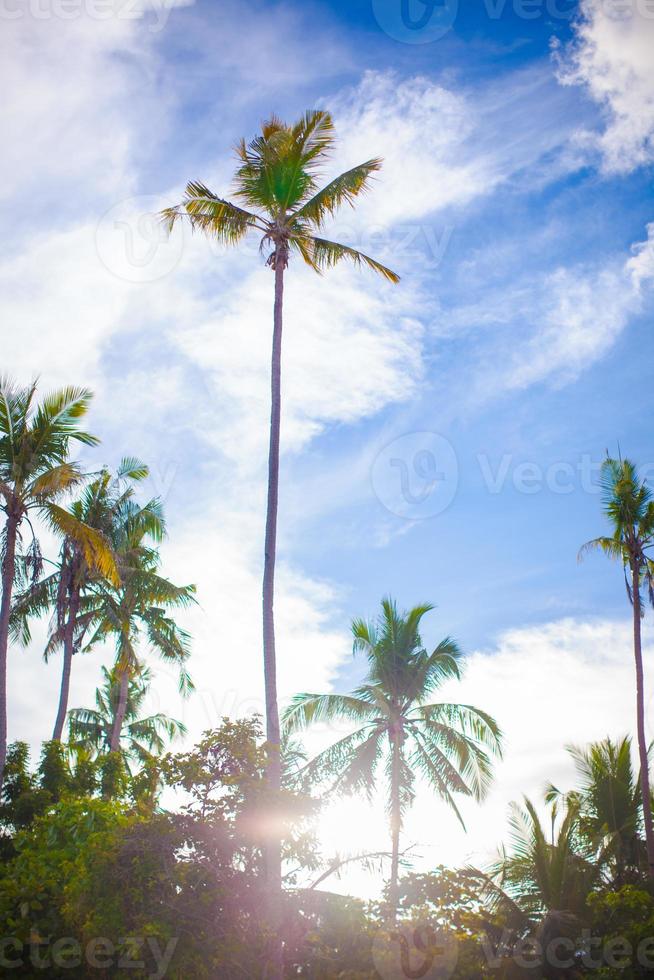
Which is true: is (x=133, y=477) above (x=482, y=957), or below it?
above

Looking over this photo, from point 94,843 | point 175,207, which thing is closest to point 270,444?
point 175,207

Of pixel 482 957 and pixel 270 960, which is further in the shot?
pixel 482 957

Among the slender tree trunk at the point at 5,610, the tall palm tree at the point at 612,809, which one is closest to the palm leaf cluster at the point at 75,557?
the slender tree trunk at the point at 5,610

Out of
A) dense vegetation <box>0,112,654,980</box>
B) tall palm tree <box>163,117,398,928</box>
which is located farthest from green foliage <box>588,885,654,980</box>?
tall palm tree <box>163,117,398,928</box>

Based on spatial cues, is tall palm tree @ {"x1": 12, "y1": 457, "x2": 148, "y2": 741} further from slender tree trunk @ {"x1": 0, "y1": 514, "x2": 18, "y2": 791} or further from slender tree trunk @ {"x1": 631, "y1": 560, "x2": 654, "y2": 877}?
slender tree trunk @ {"x1": 631, "y1": 560, "x2": 654, "y2": 877}

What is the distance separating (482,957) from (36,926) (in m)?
7.62

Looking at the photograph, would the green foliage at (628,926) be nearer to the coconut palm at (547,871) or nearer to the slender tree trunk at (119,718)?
the coconut palm at (547,871)

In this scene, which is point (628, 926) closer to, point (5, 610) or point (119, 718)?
point (5, 610)

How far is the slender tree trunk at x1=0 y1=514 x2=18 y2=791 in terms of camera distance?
1852 centimetres

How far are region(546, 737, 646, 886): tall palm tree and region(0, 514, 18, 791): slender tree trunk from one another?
1387 cm

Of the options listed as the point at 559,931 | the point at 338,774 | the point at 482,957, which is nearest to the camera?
the point at 482,957

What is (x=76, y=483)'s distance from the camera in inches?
778

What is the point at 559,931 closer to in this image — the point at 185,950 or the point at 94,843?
the point at 185,950

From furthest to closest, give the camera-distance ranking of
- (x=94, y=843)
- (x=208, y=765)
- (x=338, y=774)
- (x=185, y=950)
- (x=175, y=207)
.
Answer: (x=338, y=774) < (x=175, y=207) < (x=208, y=765) < (x=94, y=843) < (x=185, y=950)
